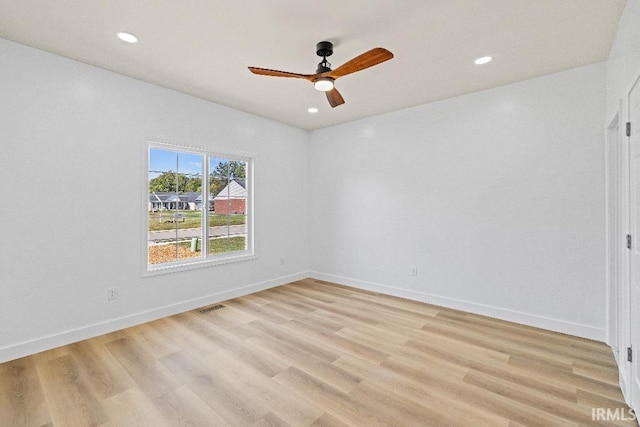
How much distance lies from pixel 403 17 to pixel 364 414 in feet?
9.32

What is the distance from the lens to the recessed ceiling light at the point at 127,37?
7.86 feet

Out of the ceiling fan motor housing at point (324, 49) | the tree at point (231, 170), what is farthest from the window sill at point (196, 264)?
the ceiling fan motor housing at point (324, 49)

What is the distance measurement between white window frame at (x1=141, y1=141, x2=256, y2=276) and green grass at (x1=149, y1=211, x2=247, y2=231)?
0.09 m

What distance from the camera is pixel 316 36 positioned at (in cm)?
241

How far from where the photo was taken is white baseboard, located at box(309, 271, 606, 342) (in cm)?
291

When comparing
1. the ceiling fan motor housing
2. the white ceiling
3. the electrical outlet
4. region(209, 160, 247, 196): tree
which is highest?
the white ceiling

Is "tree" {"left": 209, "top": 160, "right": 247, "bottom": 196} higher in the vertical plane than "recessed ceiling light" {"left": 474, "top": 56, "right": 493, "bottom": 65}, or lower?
lower

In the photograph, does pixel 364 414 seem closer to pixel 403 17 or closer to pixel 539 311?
pixel 539 311

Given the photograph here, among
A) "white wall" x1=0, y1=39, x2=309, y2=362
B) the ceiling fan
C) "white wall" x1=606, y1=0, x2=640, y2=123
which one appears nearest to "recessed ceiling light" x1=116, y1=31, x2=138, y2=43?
"white wall" x1=0, y1=39, x2=309, y2=362

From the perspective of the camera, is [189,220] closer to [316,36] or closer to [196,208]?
[196,208]

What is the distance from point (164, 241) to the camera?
3641mm

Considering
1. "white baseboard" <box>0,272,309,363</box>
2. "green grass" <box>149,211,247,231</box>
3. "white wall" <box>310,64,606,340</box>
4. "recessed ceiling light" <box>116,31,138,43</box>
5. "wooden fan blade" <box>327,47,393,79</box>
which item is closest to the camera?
"wooden fan blade" <box>327,47,393,79</box>

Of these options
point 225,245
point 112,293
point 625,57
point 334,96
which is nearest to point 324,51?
point 334,96

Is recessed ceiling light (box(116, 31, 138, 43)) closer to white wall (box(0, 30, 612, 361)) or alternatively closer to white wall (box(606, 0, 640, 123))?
white wall (box(0, 30, 612, 361))
